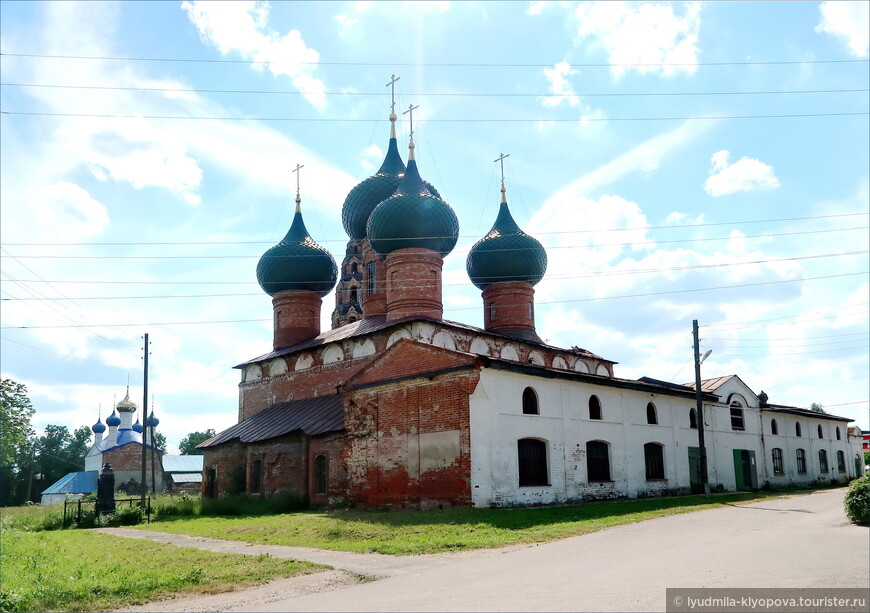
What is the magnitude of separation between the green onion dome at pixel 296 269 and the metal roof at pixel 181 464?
96.7ft

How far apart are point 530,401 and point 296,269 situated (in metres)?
18.4

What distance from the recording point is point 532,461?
1998cm

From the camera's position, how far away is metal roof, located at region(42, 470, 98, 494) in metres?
53.6

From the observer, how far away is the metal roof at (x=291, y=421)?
25.8 m

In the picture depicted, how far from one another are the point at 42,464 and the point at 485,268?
190ft

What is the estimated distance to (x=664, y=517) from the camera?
1683cm

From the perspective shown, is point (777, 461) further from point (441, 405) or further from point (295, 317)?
point (295, 317)

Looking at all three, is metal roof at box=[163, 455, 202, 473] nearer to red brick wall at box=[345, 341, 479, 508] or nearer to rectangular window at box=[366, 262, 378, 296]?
rectangular window at box=[366, 262, 378, 296]

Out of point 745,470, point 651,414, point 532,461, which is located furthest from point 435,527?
point 745,470

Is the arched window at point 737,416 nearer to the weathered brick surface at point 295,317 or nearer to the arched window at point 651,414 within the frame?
the arched window at point 651,414

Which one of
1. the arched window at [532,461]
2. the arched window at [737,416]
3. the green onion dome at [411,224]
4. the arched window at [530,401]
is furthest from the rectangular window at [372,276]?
the arched window at [737,416]

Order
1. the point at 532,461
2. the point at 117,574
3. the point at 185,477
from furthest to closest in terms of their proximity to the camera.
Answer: the point at 185,477 → the point at 532,461 → the point at 117,574

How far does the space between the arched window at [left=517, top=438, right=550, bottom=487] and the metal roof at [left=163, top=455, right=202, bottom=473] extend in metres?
45.9

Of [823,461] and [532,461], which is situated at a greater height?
[532,461]
